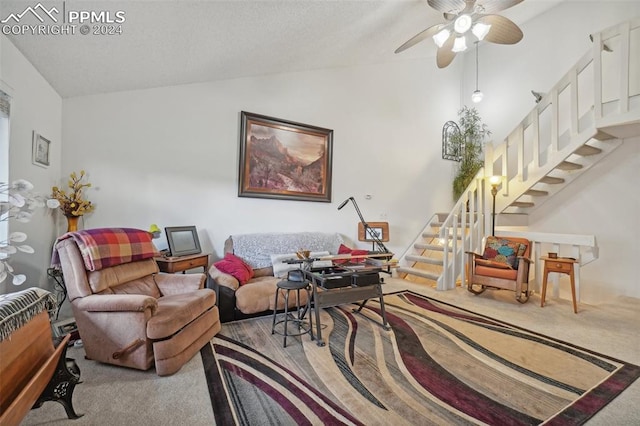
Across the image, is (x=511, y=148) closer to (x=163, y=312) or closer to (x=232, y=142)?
(x=232, y=142)

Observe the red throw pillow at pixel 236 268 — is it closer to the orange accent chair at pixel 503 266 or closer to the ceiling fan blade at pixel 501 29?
the orange accent chair at pixel 503 266

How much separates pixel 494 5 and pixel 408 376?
344cm

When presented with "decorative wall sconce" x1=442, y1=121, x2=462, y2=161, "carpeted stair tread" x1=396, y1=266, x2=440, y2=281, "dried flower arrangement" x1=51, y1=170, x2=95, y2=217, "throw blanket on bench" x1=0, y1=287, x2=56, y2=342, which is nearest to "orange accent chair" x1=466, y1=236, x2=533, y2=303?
"carpeted stair tread" x1=396, y1=266, x2=440, y2=281

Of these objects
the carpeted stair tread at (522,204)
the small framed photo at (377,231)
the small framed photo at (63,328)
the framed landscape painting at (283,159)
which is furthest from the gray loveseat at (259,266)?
the carpeted stair tread at (522,204)

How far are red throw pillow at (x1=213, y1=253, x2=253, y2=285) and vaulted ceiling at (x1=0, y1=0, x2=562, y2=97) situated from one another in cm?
212

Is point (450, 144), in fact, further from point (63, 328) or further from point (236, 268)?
point (63, 328)

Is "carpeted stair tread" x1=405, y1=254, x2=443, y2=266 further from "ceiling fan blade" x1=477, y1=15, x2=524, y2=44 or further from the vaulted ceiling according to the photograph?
the vaulted ceiling

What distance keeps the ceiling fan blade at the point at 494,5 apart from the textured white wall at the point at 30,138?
12.9 feet

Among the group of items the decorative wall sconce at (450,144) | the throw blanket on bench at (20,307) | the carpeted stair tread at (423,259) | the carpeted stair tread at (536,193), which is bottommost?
the carpeted stair tread at (423,259)

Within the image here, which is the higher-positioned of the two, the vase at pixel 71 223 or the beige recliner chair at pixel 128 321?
the vase at pixel 71 223

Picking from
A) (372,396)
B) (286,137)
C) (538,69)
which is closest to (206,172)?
(286,137)

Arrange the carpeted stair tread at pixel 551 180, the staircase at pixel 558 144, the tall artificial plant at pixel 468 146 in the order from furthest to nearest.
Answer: the tall artificial plant at pixel 468 146, the carpeted stair tread at pixel 551 180, the staircase at pixel 558 144

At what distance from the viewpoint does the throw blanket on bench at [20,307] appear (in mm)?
1062

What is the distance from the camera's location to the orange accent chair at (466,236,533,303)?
134 inches
